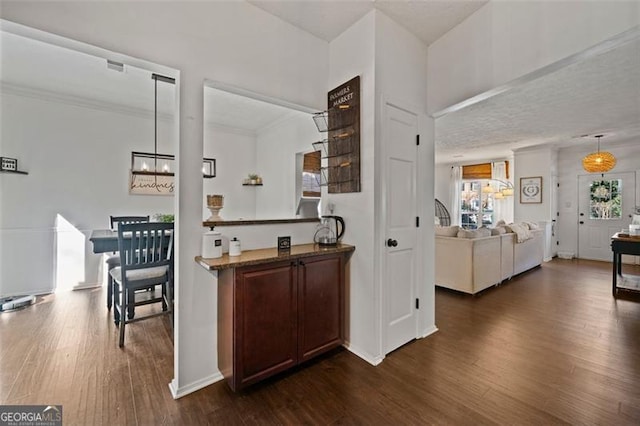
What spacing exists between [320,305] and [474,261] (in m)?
2.67

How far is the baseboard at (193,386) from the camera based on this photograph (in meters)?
1.85

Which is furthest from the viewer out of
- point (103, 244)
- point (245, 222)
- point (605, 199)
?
point (605, 199)

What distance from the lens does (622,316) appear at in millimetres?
3105

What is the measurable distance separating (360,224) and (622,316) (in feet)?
11.1

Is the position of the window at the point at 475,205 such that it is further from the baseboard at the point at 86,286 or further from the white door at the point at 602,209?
the baseboard at the point at 86,286

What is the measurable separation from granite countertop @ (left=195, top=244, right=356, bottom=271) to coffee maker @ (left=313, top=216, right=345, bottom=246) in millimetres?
79

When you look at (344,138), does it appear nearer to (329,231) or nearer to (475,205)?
(329,231)

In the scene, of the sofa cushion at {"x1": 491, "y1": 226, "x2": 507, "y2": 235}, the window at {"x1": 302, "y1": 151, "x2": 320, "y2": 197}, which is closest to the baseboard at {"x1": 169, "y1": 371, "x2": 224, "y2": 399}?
the window at {"x1": 302, "y1": 151, "x2": 320, "y2": 197}

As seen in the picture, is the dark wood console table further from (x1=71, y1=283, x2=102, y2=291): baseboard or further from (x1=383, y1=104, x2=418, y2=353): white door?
(x1=71, y1=283, x2=102, y2=291): baseboard

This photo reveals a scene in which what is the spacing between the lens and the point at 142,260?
2680 mm

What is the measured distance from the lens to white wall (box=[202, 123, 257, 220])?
5148 mm

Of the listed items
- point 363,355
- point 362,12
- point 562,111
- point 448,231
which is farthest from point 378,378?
point 562,111

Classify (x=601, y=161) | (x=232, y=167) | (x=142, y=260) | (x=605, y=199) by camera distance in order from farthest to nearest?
1. (x=605, y=199)
2. (x=232, y=167)
3. (x=601, y=161)
4. (x=142, y=260)

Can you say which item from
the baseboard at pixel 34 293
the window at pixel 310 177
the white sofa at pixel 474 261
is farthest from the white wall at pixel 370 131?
the baseboard at pixel 34 293
